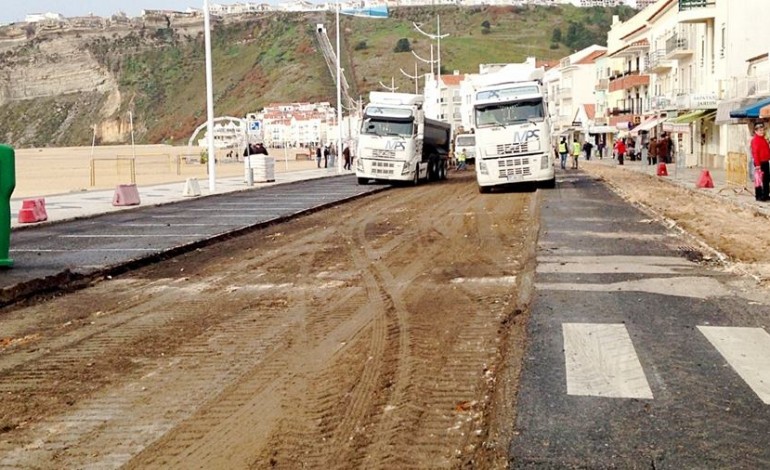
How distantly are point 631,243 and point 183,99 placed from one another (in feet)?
552

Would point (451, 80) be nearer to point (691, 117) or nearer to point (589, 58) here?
point (589, 58)

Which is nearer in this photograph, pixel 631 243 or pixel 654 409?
pixel 654 409

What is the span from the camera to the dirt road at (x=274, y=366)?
534 centimetres

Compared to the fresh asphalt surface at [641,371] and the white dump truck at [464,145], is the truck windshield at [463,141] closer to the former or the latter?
the white dump truck at [464,145]

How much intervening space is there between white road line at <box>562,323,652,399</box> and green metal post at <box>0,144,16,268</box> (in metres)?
8.75

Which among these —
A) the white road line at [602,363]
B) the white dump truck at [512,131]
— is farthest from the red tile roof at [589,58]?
the white road line at [602,363]

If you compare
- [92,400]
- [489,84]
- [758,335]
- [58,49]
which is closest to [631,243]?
[758,335]

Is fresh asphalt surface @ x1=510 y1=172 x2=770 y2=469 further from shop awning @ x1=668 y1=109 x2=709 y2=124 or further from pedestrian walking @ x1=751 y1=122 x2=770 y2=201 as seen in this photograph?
shop awning @ x1=668 y1=109 x2=709 y2=124

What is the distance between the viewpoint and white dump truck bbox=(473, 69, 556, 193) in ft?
96.9

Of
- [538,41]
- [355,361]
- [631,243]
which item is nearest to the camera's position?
[355,361]

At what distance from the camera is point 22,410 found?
6211 mm

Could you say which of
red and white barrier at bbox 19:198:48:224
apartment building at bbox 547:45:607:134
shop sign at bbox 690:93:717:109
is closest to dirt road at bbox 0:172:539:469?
red and white barrier at bbox 19:198:48:224

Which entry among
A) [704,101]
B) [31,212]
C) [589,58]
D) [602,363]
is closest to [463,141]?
[704,101]

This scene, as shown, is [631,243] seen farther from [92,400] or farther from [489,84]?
[489,84]
